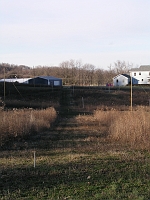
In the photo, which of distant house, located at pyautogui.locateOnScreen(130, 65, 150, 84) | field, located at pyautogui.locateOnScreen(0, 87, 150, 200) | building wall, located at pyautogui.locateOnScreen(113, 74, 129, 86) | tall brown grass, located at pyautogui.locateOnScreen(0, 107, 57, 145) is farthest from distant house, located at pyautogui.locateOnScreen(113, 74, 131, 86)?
field, located at pyautogui.locateOnScreen(0, 87, 150, 200)

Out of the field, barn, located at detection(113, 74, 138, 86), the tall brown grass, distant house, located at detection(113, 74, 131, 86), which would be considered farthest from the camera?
barn, located at detection(113, 74, 138, 86)

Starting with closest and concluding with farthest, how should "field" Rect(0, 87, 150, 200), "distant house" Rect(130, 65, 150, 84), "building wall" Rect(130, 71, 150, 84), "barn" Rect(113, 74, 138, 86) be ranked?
"field" Rect(0, 87, 150, 200) < "barn" Rect(113, 74, 138, 86) < "building wall" Rect(130, 71, 150, 84) < "distant house" Rect(130, 65, 150, 84)

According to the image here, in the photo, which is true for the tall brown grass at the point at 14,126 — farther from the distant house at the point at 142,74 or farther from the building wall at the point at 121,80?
the distant house at the point at 142,74

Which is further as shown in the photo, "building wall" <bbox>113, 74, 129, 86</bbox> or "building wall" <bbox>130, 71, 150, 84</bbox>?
"building wall" <bbox>130, 71, 150, 84</bbox>

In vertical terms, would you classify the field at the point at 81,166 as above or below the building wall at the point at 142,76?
below

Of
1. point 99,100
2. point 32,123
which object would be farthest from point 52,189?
point 99,100

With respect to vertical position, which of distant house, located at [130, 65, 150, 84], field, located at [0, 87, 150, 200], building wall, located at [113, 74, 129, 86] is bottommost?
field, located at [0, 87, 150, 200]

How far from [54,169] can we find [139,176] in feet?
6.57

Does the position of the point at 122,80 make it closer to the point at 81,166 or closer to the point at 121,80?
the point at 121,80

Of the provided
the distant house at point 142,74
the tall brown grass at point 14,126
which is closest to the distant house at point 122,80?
the distant house at point 142,74

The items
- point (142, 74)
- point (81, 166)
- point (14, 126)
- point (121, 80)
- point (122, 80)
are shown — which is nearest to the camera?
point (81, 166)

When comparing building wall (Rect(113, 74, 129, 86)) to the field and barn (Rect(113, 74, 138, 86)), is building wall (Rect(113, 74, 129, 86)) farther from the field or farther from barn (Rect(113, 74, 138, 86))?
the field

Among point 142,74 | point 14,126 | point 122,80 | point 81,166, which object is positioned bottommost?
point 81,166

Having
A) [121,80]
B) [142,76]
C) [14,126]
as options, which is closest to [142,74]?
[142,76]
